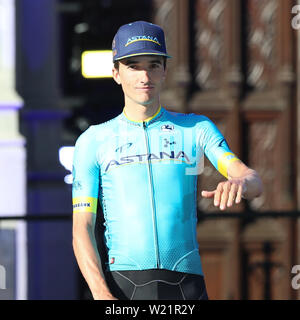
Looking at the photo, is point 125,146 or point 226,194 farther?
point 125,146

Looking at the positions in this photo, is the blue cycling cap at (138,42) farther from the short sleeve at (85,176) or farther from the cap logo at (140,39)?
the short sleeve at (85,176)

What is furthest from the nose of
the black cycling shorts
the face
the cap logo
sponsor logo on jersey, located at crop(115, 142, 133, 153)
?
the black cycling shorts

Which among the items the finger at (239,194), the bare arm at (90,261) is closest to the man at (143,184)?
the bare arm at (90,261)

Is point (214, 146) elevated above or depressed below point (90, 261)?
above

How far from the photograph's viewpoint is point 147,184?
9.13ft

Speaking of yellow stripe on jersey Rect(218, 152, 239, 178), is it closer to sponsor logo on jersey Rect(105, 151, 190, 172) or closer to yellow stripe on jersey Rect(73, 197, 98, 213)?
sponsor logo on jersey Rect(105, 151, 190, 172)

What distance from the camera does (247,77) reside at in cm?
673

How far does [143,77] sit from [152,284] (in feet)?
2.55

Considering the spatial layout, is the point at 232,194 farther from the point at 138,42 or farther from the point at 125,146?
the point at 138,42

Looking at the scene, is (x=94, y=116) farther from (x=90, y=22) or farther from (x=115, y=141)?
(x=115, y=141)

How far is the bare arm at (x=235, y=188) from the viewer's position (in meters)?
2.46

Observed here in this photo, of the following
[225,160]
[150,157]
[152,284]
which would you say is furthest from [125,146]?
[152,284]
